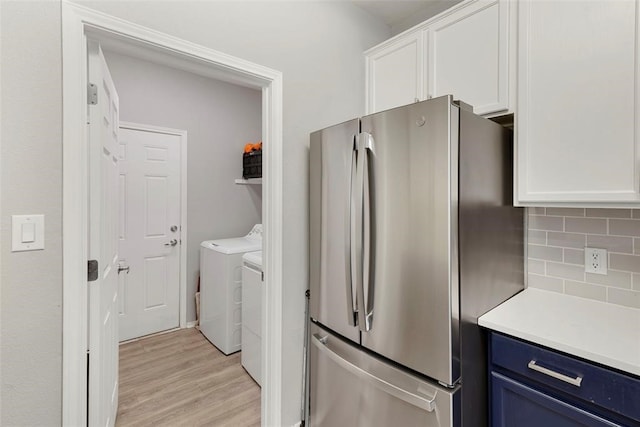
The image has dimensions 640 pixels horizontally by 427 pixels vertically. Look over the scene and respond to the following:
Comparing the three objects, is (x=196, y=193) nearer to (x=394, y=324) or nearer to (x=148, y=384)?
(x=148, y=384)

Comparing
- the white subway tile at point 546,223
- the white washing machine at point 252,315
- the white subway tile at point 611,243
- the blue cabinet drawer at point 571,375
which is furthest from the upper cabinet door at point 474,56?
the white washing machine at point 252,315

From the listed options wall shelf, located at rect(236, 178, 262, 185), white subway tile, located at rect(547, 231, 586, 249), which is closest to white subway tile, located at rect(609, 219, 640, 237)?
white subway tile, located at rect(547, 231, 586, 249)

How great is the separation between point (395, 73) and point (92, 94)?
1589 mm

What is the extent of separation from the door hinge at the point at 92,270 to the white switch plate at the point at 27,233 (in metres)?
0.17

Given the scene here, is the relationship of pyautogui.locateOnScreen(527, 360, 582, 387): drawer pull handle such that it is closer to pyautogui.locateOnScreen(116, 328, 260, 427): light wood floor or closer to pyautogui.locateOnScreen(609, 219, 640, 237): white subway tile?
pyautogui.locateOnScreen(609, 219, 640, 237): white subway tile

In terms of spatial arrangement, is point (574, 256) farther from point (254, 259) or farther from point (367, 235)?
point (254, 259)

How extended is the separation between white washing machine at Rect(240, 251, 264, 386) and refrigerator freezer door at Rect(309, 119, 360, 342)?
754 mm

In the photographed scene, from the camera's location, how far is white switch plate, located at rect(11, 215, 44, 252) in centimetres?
106

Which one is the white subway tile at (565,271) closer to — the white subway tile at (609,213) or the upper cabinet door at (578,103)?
the white subway tile at (609,213)

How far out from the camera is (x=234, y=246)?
2963 mm

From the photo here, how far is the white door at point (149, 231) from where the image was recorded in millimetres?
3025

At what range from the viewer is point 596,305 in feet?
4.58

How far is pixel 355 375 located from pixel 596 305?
114 cm

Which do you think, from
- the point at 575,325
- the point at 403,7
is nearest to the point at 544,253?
the point at 575,325
